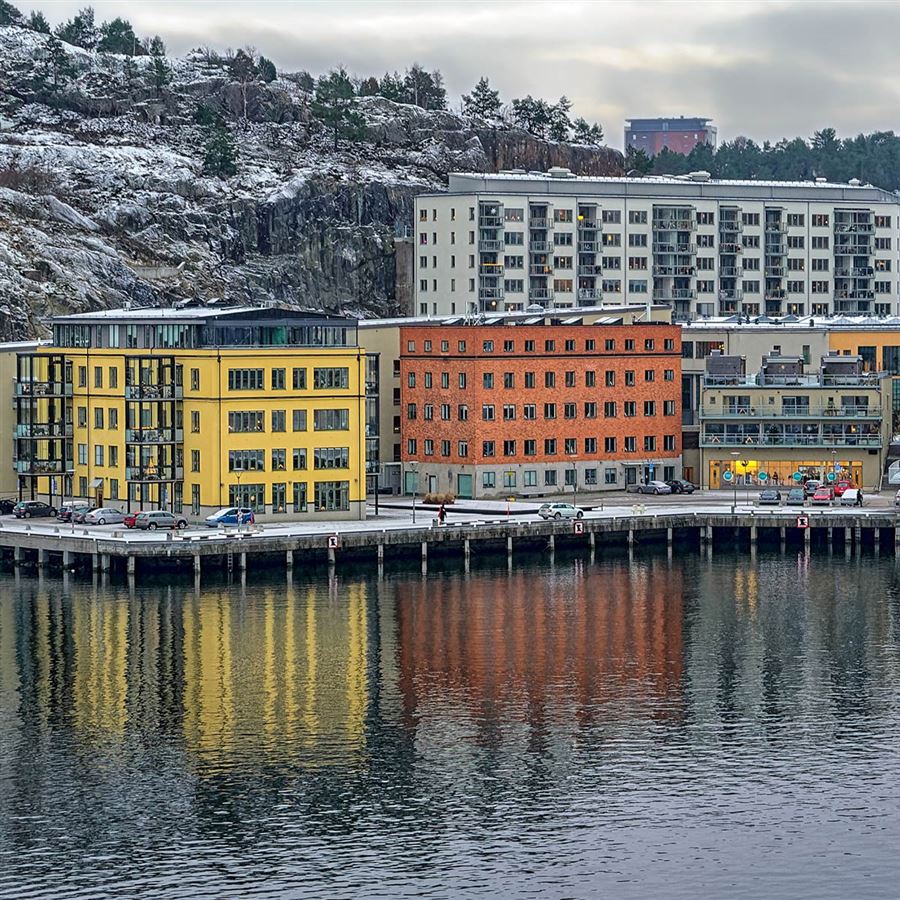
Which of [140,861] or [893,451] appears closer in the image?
[140,861]

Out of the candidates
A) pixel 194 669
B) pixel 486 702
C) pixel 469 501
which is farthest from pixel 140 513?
pixel 486 702

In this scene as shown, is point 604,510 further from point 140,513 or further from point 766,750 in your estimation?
point 766,750

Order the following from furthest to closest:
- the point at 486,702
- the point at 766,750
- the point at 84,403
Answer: the point at 84,403 → the point at 486,702 → the point at 766,750

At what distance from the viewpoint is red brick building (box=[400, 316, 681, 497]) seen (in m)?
166

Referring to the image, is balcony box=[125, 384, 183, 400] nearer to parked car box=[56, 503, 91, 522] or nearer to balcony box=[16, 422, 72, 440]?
parked car box=[56, 503, 91, 522]

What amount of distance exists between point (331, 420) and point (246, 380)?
6.61 meters

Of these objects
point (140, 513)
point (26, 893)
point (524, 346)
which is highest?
point (524, 346)

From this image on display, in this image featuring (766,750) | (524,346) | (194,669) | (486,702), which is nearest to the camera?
(766,750)

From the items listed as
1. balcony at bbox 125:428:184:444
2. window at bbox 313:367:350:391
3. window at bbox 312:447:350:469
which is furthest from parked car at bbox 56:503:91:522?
window at bbox 313:367:350:391

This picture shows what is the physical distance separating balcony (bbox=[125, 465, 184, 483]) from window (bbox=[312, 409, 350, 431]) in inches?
369

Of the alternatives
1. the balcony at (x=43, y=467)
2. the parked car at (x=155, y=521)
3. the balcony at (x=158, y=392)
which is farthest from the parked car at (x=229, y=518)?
the balcony at (x=43, y=467)

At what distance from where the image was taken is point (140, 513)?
145750 mm

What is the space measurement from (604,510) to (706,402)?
19.1 metres

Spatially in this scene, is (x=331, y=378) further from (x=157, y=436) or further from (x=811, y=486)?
(x=811, y=486)
